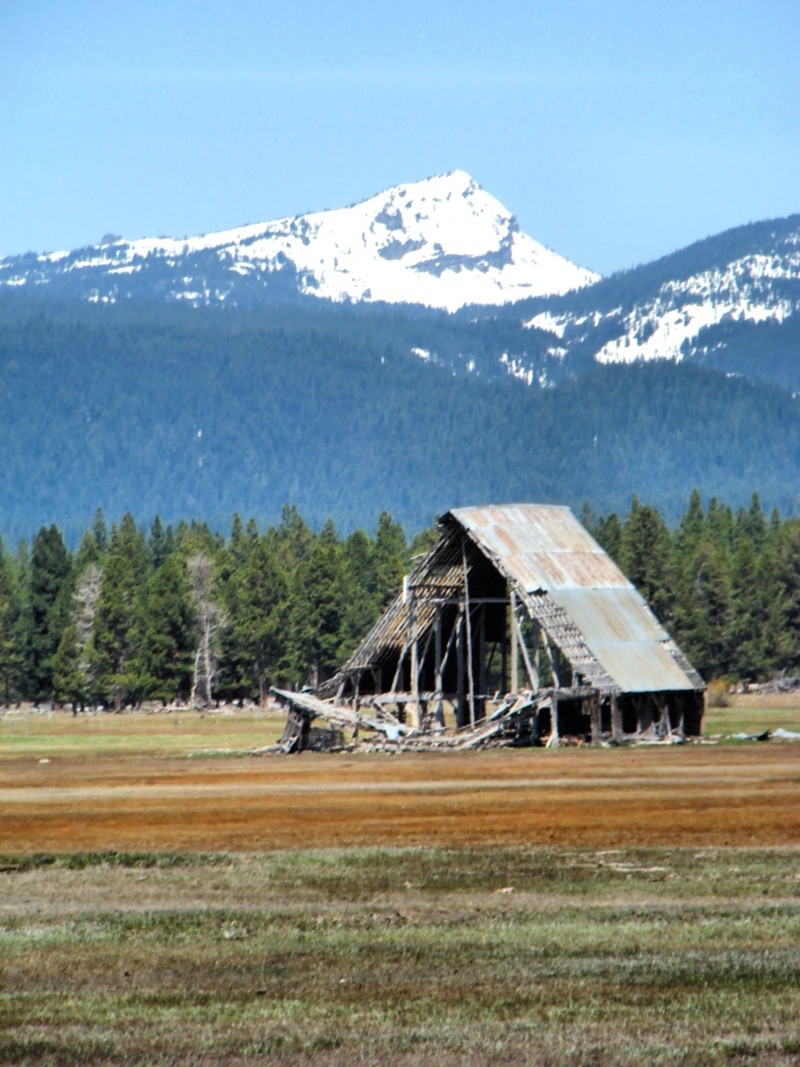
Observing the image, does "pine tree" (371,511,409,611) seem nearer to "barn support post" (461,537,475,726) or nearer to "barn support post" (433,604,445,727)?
"barn support post" (433,604,445,727)

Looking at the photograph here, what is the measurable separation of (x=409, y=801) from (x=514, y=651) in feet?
93.9

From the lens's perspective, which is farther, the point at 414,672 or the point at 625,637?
the point at 414,672

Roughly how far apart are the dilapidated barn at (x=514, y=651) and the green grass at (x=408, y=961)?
36.7 m

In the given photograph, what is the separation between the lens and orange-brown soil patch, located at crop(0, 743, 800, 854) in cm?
3042

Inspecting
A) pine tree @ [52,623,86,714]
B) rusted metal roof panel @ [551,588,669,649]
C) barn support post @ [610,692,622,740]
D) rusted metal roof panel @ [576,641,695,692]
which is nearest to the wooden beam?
rusted metal roof panel @ [551,588,669,649]

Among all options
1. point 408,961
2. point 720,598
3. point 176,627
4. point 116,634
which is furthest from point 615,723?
point 116,634

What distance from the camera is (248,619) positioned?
4811 inches

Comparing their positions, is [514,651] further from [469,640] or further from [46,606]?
[46,606]

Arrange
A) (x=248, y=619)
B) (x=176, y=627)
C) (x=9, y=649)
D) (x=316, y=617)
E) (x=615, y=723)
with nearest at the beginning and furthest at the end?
(x=615, y=723), (x=176, y=627), (x=248, y=619), (x=316, y=617), (x=9, y=649)

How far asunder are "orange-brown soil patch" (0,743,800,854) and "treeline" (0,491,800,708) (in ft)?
205

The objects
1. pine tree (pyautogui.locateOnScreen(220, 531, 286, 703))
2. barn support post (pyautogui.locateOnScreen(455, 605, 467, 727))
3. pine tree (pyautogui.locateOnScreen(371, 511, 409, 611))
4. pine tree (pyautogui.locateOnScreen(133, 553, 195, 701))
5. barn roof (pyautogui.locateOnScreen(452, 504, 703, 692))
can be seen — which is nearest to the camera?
barn roof (pyautogui.locateOnScreen(452, 504, 703, 692))

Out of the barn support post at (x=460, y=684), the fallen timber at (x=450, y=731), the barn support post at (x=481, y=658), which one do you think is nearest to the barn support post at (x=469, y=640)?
the barn support post at (x=460, y=684)

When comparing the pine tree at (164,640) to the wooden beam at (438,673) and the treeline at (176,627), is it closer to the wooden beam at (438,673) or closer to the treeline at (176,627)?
the treeline at (176,627)

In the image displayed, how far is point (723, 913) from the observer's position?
66.8 ft
